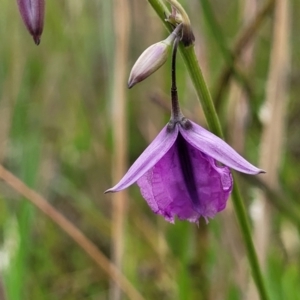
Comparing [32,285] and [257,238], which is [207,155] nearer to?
[257,238]

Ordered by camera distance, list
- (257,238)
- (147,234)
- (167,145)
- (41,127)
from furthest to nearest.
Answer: (41,127)
(147,234)
(257,238)
(167,145)

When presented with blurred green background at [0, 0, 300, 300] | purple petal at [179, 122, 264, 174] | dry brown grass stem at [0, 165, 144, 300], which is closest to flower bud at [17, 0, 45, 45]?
purple petal at [179, 122, 264, 174]

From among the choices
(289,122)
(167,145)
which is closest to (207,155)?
(167,145)

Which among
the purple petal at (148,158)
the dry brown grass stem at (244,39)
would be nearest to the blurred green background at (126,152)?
the dry brown grass stem at (244,39)

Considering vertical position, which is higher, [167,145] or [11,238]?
[167,145]

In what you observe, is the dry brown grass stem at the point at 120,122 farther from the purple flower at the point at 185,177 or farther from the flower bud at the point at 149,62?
the flower bud at the point at 149,62

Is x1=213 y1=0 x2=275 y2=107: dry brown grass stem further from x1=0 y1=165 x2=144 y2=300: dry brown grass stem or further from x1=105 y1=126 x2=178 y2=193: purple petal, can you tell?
x1=105 y1=126 x2=178 y2=193: purple petal
